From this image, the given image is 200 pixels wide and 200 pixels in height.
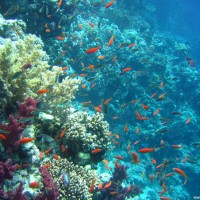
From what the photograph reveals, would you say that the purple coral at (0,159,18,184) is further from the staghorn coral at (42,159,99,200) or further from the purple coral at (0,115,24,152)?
the staghorn coral at (42,159,99,200)

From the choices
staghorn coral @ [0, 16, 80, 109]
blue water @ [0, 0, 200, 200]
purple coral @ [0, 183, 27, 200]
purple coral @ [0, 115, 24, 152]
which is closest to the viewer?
purple coral @ [0, 183, 27, 200]

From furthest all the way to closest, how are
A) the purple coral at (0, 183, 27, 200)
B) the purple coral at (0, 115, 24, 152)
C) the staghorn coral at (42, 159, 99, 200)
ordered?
the staghorn coral at (42, 159, 99, 200)
the purple coral at (0, 115, 24, 152)
the purple coral at (0, 183, 27, 200)

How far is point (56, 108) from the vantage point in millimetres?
4988

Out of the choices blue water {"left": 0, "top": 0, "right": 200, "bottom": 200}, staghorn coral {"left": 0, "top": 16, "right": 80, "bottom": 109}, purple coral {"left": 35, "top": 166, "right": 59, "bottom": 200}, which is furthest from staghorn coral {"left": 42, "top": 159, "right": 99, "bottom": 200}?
staghorn coral {"left": 0, "top": 16, "right": 80, "bottom": 109}

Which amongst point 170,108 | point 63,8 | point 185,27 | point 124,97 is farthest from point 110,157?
point 185,27

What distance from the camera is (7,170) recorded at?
3.21 m

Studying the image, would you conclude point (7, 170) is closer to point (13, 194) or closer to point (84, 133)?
point (13, 194)

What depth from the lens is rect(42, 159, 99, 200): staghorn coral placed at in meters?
4.10

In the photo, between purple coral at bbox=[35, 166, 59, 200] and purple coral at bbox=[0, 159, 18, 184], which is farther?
purple coral at bbox=[35, 166, 59, 200]

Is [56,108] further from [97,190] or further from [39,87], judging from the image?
[97,190]

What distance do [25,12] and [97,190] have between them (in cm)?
823

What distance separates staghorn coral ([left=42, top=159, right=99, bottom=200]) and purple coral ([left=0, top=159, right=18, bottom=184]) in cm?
101

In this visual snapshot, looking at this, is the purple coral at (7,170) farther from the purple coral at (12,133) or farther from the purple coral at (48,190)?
the purple coral at (48,190)

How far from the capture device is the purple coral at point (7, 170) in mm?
3164
